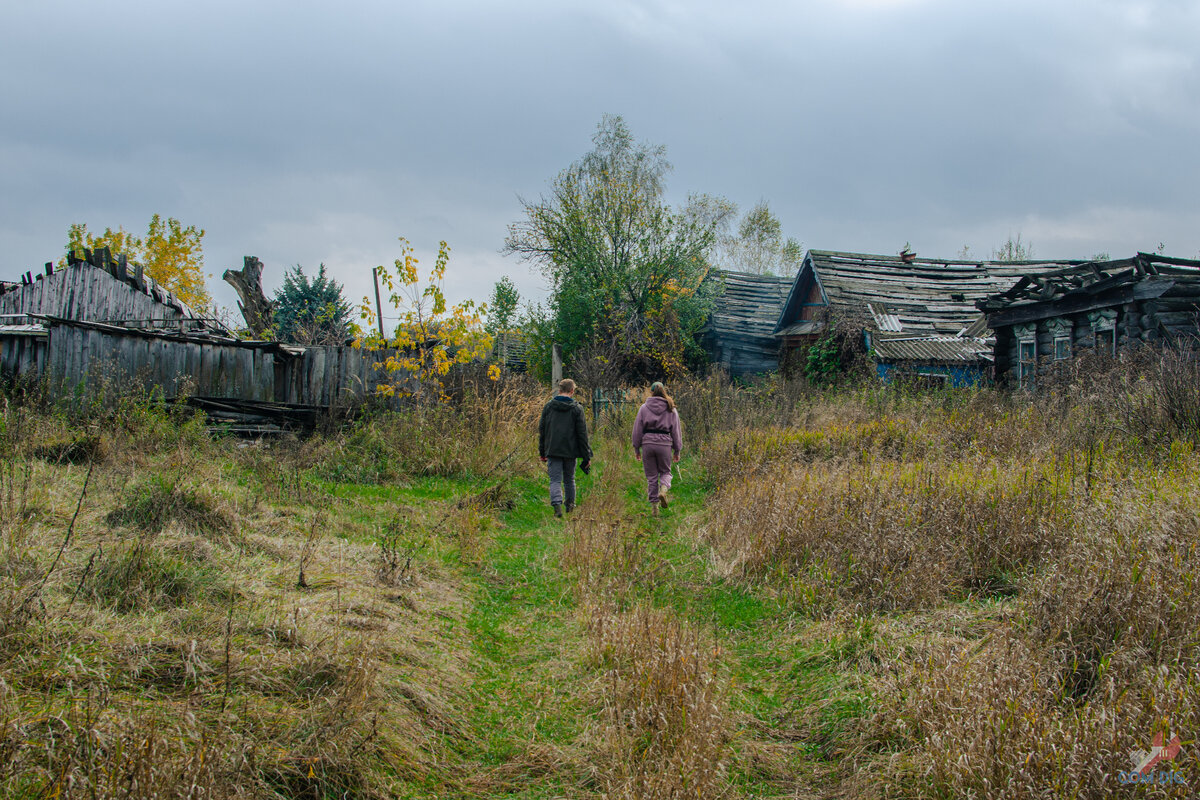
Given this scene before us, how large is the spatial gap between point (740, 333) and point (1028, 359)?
1050cm

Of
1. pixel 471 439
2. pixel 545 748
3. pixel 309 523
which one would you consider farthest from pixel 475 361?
pixel 545 748

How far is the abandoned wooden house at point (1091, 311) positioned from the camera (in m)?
12.2

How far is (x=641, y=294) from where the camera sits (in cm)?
2283

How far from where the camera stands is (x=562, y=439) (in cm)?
845

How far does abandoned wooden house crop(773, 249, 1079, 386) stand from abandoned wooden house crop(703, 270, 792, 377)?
1.14 metres

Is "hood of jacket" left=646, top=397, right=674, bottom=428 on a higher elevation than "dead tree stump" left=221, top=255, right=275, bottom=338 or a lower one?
lower

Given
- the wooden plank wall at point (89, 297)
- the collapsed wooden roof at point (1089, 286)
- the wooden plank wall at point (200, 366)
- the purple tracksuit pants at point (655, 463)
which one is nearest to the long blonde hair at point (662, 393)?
the purple tracksuit pants at point (655, 463)

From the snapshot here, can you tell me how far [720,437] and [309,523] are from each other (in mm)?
6630

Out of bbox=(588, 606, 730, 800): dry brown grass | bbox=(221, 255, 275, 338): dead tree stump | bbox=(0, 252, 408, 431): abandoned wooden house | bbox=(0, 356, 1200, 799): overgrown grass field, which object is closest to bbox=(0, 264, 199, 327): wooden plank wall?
bbox=(221, 255, 275, 338): dead tree stump

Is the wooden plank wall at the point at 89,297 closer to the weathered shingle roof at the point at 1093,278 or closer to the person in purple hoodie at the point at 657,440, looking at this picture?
the person in purple hoodie at the point at 657,440

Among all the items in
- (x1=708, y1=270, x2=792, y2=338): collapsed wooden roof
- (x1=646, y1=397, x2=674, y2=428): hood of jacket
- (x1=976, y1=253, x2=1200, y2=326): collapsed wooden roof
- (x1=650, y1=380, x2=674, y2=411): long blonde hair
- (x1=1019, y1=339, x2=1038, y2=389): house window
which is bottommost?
(x1=646, y1=397, x2=674, y2=428): hood of jacket

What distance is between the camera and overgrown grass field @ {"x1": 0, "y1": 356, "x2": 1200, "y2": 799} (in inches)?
95.7

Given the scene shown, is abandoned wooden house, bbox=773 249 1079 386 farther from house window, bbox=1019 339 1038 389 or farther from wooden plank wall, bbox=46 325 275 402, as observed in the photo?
wooden plank wall, bbox=46 325 275 402

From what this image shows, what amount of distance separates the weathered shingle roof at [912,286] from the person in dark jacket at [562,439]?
13552 mm
